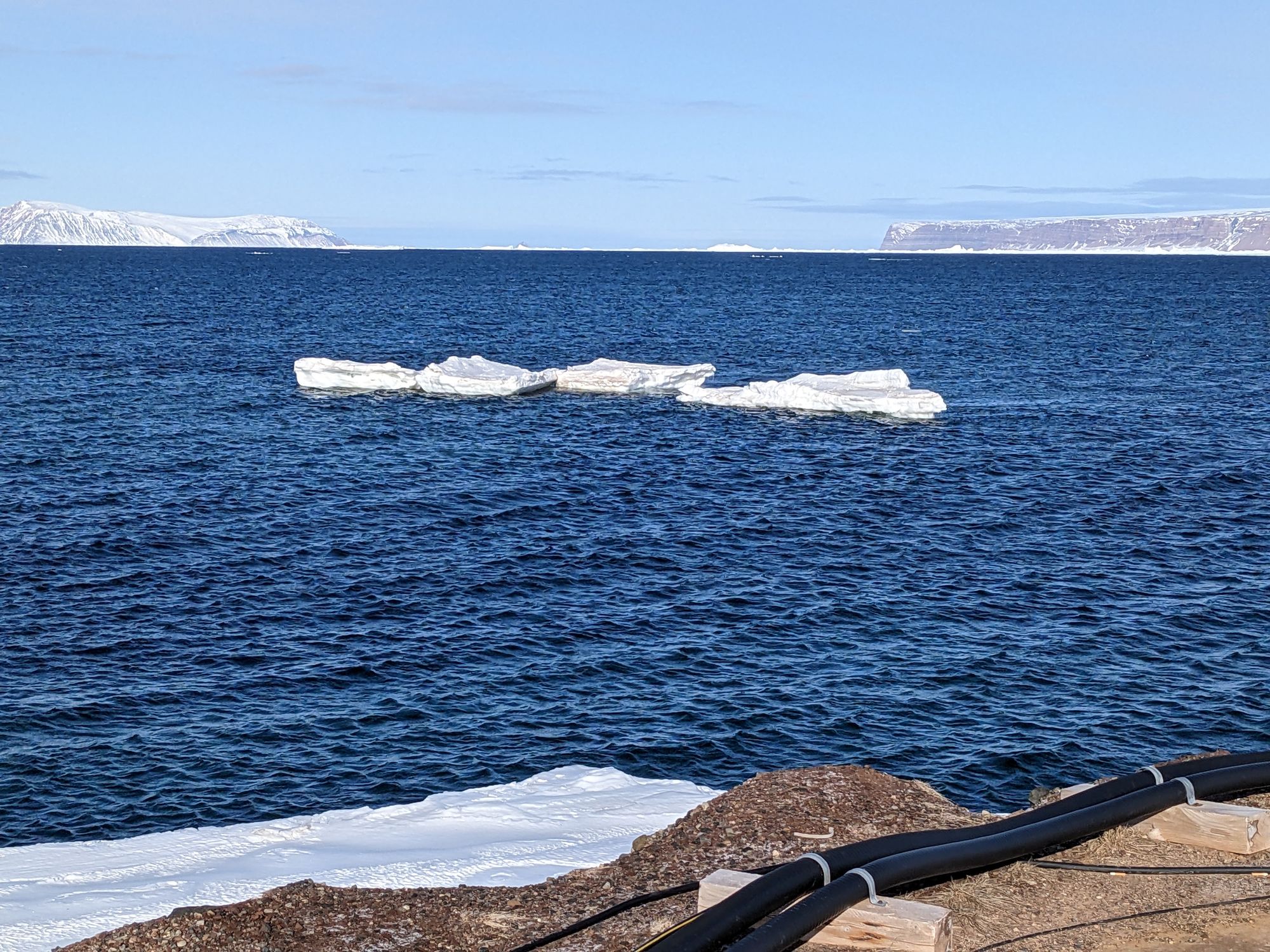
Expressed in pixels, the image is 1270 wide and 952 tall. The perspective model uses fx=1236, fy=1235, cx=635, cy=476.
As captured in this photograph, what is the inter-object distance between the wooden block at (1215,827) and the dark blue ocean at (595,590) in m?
8.47

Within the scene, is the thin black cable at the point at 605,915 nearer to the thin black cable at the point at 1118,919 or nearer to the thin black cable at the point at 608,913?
the thin black cable at the point at 608,913

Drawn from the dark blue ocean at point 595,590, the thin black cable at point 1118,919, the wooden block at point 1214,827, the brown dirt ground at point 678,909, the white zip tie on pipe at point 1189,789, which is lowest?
the dark blue ocean at point 595,590

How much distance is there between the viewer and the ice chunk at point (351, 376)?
57156 millimetres

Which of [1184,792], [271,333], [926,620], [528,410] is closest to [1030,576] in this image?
[926,620]

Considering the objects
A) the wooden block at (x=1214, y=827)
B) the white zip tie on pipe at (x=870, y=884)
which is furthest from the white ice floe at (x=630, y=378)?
the white zip tie on pipe at (x=870, y=884)

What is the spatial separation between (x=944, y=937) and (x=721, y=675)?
48.5 ft

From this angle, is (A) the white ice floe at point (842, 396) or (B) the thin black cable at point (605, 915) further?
(A) the white ice floe at point (842, 396)

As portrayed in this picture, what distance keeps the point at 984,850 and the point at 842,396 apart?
142ft

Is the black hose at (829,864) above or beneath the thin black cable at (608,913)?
above

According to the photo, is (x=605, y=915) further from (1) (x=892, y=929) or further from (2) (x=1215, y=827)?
(2) (x=1215, y=827)

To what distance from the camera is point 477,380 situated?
5569 cm

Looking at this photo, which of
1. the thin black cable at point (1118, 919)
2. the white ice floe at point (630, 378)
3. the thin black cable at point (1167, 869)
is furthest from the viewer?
the white ice floe at point (630, 378)

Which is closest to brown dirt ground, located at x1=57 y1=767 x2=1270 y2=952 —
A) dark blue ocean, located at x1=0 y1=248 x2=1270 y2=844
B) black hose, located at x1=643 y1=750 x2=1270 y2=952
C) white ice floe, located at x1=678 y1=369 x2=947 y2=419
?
black hose, located at x1=643 y1=750 x2=1270 y2=952

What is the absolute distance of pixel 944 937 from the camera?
791 cm
